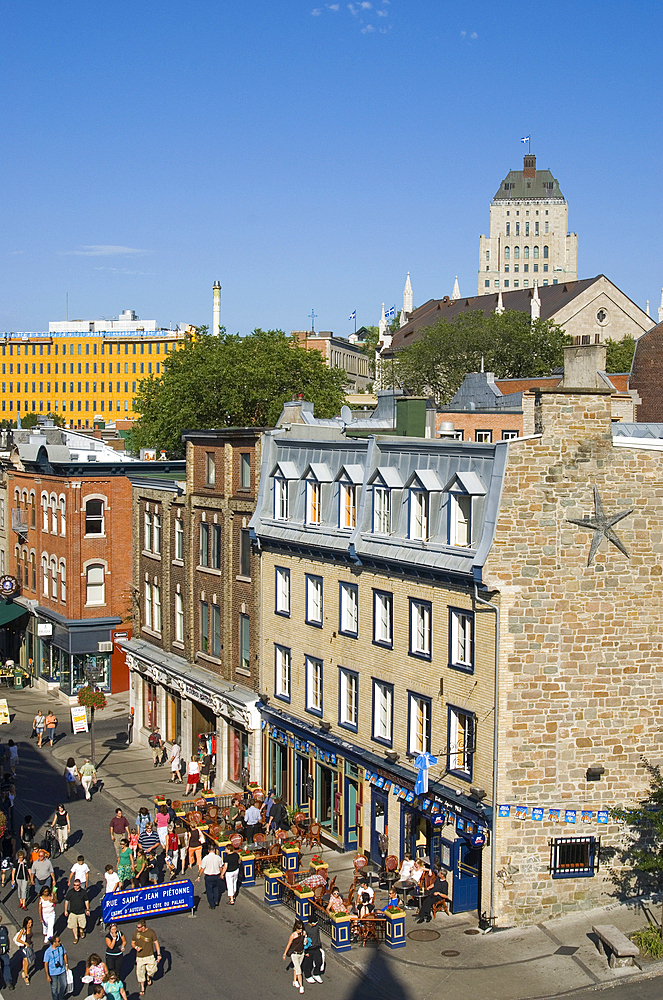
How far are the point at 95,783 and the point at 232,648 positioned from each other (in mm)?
7308

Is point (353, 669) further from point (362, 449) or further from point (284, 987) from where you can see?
point (284, 987)

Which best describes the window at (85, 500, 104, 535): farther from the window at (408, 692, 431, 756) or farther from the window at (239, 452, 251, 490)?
the window at (408, 692, 431, 756)

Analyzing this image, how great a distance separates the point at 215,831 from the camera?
32.8 meters

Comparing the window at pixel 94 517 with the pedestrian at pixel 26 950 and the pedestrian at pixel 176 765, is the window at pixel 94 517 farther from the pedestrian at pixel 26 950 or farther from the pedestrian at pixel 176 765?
the pedestrian at pixel 26 950

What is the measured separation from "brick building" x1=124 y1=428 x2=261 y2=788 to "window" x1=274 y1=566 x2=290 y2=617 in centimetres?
128

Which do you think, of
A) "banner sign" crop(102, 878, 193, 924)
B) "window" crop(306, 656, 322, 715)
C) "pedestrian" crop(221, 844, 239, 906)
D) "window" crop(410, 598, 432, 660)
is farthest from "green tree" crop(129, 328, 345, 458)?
"banner sign" crop(102, 878, 193, 924)

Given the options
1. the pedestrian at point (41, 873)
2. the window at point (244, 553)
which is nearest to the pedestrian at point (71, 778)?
the window at point (244, 553)

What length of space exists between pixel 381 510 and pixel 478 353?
230 feet

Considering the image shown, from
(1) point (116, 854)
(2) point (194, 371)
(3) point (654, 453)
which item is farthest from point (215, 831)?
(2) point (194, 371)

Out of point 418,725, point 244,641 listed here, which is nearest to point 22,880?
point 418,725

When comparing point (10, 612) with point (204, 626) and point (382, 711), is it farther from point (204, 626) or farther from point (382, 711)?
point (382, 711)

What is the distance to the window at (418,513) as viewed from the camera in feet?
100

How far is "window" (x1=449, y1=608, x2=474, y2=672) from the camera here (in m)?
28.3

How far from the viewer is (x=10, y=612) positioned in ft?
208
